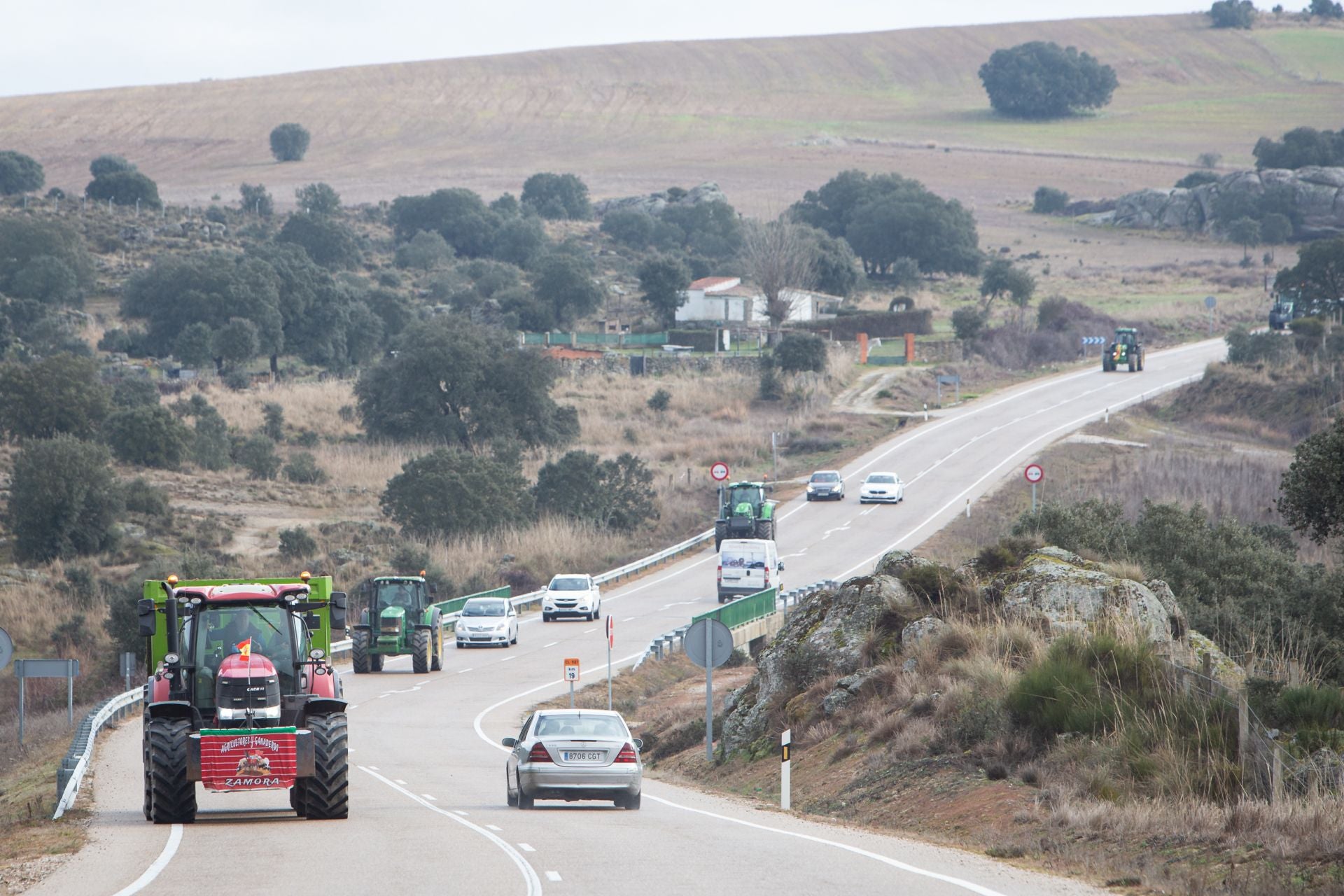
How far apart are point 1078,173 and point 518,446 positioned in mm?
115274

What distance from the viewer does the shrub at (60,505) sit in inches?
2036

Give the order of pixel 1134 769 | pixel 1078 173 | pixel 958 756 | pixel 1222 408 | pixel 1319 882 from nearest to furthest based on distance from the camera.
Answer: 1. pixel 1319 882
2. pixel 1134 769
3. pixel 958 756
4. pixel 1222 408
5. pixel 1078 173

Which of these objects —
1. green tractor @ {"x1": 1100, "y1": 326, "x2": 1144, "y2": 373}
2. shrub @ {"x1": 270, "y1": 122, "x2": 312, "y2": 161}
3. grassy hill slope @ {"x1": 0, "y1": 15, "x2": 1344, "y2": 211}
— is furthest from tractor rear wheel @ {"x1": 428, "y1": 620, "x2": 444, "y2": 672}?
shrub @ {"x1": 270, "y1": 122, "x2": 312, "y2": 161}

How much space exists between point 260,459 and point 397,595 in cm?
2961

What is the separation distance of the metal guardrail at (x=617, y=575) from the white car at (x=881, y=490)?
651cm

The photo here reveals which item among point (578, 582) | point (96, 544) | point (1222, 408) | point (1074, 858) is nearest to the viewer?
point (1074, 858)

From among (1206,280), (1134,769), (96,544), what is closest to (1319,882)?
(1134,769)

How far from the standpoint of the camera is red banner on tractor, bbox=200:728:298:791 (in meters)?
15.4

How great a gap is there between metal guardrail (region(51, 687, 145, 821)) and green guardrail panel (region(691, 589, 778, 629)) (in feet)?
43.1

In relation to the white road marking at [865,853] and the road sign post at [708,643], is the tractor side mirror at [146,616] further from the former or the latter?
the road sign post at [708,643]

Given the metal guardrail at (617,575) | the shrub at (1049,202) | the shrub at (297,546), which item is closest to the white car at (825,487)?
the metal guardrail at (617,575)

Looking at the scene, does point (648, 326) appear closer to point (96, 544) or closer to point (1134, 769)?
point (96, 544)

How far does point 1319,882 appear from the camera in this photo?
1109 centimetres

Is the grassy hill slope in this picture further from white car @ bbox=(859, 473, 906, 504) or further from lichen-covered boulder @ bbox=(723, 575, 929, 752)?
lichen-covered boulder @ bbox=(723, 575, 929, 752)
